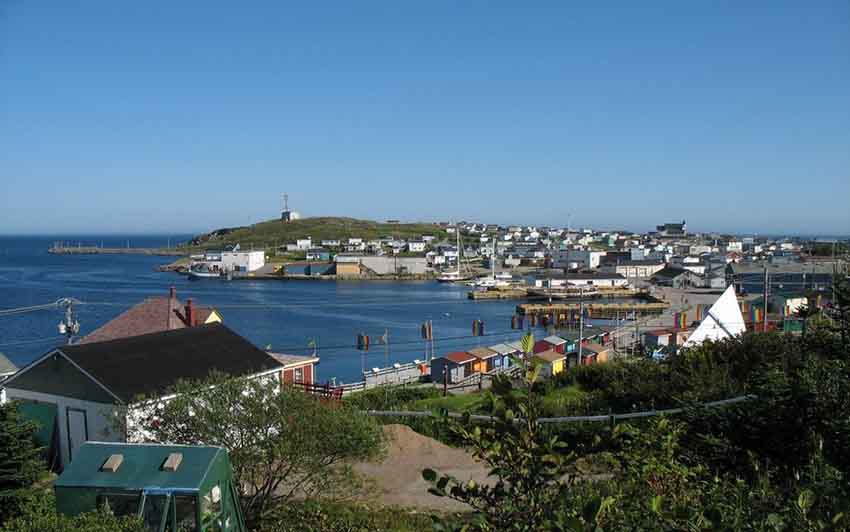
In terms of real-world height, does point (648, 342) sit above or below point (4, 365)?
below

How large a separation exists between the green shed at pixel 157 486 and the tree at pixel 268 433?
0.55 metres

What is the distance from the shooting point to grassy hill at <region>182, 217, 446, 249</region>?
254 feet

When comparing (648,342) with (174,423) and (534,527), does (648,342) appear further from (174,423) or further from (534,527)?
(534,527)

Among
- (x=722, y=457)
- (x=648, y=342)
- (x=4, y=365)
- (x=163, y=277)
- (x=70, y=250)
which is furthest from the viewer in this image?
(x=70, y=250)

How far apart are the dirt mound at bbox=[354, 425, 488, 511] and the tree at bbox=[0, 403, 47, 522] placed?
7.58 ft

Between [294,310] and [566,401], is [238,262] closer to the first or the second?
[294,310]

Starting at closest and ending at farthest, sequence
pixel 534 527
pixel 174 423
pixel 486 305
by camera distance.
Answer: pixel 534 527, pixel 174 423, pixel 486 305

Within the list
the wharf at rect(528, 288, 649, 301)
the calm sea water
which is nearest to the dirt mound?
the calm sea water

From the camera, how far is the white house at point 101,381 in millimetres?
→ 5516

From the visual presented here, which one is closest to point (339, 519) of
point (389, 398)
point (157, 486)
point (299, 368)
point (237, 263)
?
point (157, 486)

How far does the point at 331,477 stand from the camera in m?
4.49

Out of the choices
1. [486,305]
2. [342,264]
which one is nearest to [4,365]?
[486,305]

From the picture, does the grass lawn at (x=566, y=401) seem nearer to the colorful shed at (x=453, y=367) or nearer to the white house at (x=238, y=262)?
the colorful shed at (x=453, y=367)

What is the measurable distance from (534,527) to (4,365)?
837 cm
